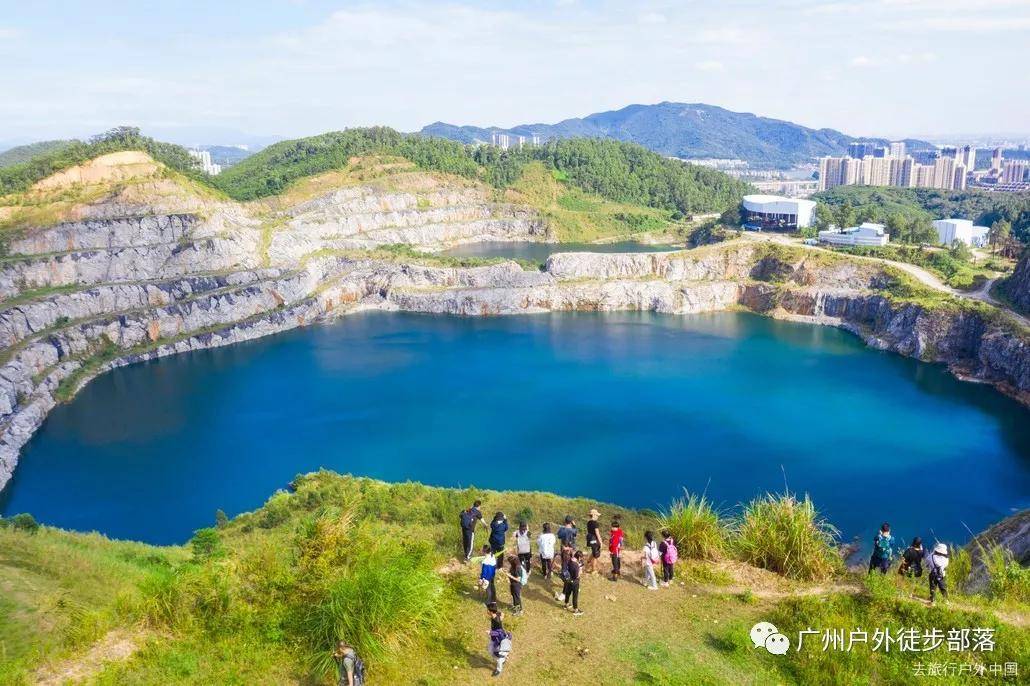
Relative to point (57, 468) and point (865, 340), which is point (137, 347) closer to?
point (57, 468)

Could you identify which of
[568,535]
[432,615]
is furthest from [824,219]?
[432,615]

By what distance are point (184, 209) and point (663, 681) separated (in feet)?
206

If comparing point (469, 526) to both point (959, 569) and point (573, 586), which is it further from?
point (959, 569)

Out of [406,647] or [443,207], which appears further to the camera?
[443,207]

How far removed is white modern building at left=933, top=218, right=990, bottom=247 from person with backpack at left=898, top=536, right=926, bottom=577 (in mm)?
74696

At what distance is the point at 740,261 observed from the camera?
66.5 m

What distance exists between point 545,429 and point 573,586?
24568 mm

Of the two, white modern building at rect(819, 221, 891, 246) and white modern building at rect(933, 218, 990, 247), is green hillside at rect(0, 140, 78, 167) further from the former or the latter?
white modern building at rect(933, 218, 990, 247)

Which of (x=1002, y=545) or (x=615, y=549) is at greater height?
(x=615, y=549)

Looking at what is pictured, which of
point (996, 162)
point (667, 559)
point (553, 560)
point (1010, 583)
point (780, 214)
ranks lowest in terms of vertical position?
point (553, 560)

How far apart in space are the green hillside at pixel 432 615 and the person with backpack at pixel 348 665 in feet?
1.81

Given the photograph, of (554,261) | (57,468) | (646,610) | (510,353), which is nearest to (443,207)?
(554,261)

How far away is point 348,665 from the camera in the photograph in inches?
335

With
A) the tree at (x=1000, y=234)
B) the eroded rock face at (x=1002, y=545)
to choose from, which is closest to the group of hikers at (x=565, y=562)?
the eroded rock face at (x=1002, y=545)
